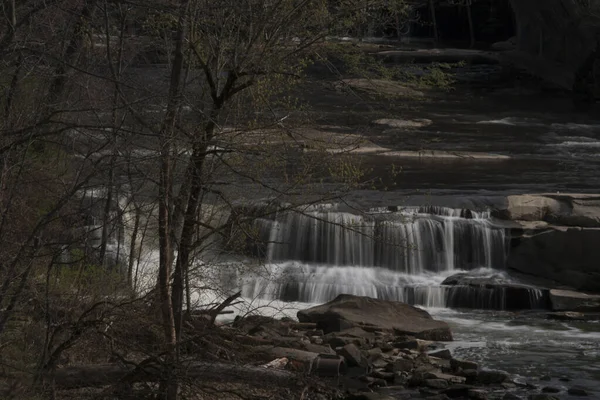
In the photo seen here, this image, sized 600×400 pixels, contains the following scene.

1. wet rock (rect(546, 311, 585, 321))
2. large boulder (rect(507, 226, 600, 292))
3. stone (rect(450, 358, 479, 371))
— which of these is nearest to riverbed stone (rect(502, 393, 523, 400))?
stone (rect(450, 358, 479, 371))

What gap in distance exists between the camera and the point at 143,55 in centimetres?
1452

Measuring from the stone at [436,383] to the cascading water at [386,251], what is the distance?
4.57 metres

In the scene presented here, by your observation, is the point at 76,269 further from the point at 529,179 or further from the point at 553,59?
the point at 553,59

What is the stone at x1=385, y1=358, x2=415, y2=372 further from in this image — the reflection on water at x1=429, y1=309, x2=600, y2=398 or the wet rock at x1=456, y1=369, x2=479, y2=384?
the reflection on water at x1=429, y1=309, x2=600, y2=398

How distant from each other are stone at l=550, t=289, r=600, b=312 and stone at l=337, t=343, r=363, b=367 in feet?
15.0

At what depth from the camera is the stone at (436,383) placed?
12805 millimetres

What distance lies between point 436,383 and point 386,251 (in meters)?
5.81

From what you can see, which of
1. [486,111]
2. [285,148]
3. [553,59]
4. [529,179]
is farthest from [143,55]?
[553,59]

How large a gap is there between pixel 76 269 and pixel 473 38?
52115 mm

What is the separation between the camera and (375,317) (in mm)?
15469

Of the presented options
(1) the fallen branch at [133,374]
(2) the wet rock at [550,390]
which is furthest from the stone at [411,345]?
(1) the fallen branch at [133,374]

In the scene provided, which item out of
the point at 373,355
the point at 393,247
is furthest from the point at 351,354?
the point at 393,247

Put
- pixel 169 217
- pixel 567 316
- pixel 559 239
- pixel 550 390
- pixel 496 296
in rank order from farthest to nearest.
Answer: pixel 559 239
pixel 496 296
pixel 567 316
pixel 550 390
pixel 169 217

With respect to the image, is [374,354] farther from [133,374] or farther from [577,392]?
[133,374]
